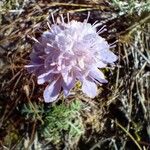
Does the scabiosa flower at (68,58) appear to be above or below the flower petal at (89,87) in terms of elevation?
above

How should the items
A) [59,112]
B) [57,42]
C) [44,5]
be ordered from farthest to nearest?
[44,5] < [59,112] < [57,42]

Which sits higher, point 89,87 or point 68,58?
point 68,58

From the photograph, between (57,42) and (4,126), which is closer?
(57,42)

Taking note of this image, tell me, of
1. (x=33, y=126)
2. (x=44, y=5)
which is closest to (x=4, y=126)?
(x=33, y=126)

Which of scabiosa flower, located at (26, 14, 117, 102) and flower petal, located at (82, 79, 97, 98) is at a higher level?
scabiosa flower, located at (26, 14, 117, 102)

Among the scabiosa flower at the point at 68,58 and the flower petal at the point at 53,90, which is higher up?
the scabiosa flower at the point at 68,58

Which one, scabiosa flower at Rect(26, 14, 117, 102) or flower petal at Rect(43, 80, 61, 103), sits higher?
scabiosa flower at Rect(26, 14, 117, 102)

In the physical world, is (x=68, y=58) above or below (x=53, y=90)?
above

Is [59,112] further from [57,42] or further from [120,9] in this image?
[120,9]
